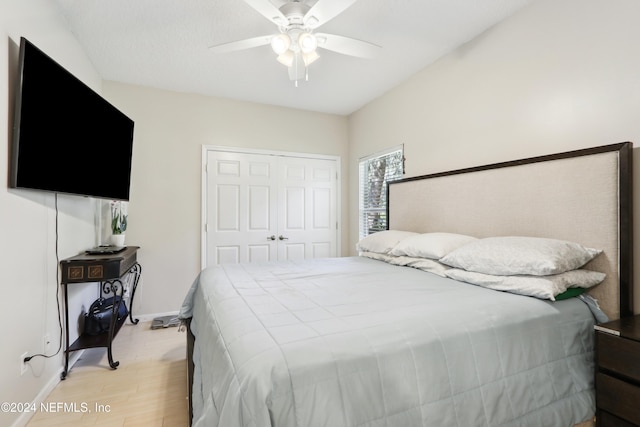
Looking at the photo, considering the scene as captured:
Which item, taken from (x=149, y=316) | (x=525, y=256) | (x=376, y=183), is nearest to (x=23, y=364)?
(x=149, y=316)

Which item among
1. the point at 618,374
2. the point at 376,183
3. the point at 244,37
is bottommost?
the point at 618,374

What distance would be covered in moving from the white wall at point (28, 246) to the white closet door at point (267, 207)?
1566 millimetres

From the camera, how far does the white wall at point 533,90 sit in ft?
5.49

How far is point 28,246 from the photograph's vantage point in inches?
69.5

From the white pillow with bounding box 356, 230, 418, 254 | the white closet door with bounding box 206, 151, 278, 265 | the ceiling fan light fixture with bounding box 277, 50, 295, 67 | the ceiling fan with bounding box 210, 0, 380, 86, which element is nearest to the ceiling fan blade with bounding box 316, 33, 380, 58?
the ceiling fan with bounding box 210, 0, 380, 86

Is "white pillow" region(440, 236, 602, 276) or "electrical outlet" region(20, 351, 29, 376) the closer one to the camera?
"white pillow" region(440, 236, 602, 276)

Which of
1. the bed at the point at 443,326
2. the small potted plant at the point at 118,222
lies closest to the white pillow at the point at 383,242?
the bed at the point at 443,326

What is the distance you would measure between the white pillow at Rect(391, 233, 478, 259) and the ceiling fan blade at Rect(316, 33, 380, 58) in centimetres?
145

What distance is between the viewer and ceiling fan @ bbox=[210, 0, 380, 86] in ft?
5.65

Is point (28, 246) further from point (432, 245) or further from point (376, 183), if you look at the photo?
point (376, 183)

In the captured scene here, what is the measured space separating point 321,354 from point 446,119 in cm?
257

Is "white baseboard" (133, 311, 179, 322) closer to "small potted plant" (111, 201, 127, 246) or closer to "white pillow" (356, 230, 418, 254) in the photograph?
"small potted plant" (111, 201, 127, 246)

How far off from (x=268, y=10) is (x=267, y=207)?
2556mm

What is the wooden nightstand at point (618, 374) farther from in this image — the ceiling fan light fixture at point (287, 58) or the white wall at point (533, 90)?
the ceiling fan light fixture at point (287, 58)
